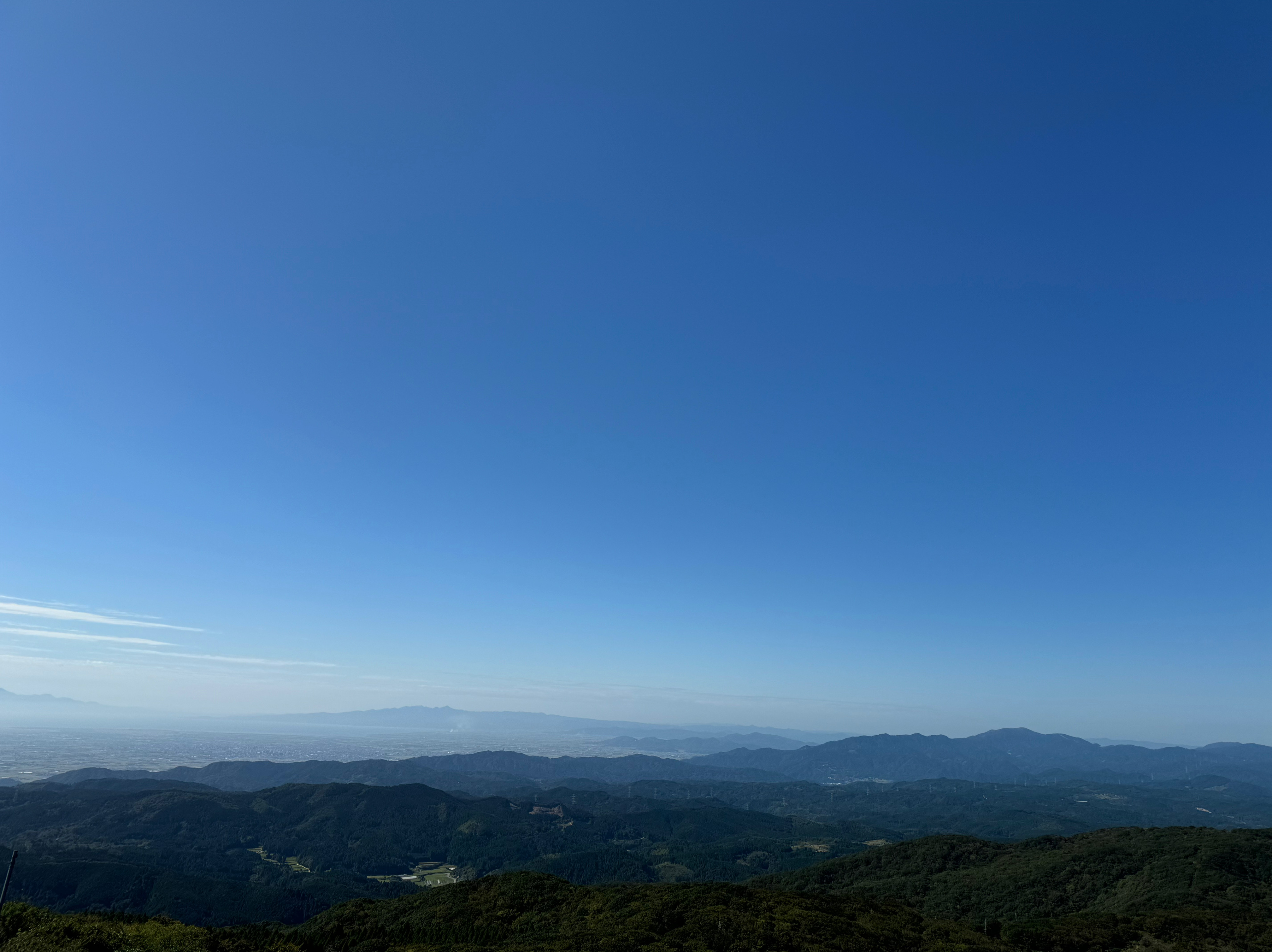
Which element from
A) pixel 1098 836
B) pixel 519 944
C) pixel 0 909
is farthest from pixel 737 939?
pixel 1098 836

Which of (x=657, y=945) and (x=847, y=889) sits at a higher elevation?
(x=657, y=945)

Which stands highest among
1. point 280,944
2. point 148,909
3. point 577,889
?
point 280,944

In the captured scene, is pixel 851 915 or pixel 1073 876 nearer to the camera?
pixel 851 915

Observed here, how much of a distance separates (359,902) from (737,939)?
114376 millimetres

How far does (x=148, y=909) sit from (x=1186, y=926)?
264492 millimetres

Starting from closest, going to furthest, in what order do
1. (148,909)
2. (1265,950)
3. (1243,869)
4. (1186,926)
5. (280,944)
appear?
(280,944), (1265,950), (1186,926), (1243,869), (148,909)

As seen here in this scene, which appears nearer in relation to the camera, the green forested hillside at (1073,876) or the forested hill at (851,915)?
the forested hill at (851,915)

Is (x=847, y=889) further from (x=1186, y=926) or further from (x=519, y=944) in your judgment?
(x=519, y=944)

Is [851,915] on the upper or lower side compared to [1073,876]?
upper

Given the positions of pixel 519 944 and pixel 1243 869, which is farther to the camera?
pixel 1243 869

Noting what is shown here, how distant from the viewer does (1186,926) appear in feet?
281

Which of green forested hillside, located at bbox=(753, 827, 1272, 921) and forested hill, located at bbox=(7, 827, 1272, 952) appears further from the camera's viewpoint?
green forested hillside, located at bbox=(753, 827, 1272, 921)

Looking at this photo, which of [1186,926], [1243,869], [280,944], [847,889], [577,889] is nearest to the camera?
[280,944]

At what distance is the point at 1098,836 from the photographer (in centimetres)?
18275
